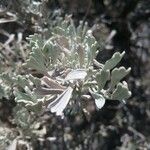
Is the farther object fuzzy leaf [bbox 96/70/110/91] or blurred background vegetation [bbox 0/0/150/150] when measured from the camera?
blurred background vegetation [bbox 0/0/150/150]

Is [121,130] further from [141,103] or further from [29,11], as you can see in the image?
[29,11]

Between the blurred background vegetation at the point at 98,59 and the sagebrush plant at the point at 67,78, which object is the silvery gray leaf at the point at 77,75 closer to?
the sagebrush plant at the point at 67,78

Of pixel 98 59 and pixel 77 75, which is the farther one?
pixel 98 59

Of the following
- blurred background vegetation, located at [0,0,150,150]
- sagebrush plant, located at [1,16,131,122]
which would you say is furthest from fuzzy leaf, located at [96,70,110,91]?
blurred background vegetation, located at [0,0,150,150]

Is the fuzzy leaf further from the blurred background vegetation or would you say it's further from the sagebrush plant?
the blurred background vegetation

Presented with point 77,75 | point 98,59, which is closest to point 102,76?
point 77,75

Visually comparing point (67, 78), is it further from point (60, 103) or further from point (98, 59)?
point (98, 59)

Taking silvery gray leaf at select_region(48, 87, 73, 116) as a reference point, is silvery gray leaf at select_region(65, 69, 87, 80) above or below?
above

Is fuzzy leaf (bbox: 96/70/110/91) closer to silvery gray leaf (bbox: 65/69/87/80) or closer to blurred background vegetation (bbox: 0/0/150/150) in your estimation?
silvery gray leaf (bbox: 65/69/87/80)
